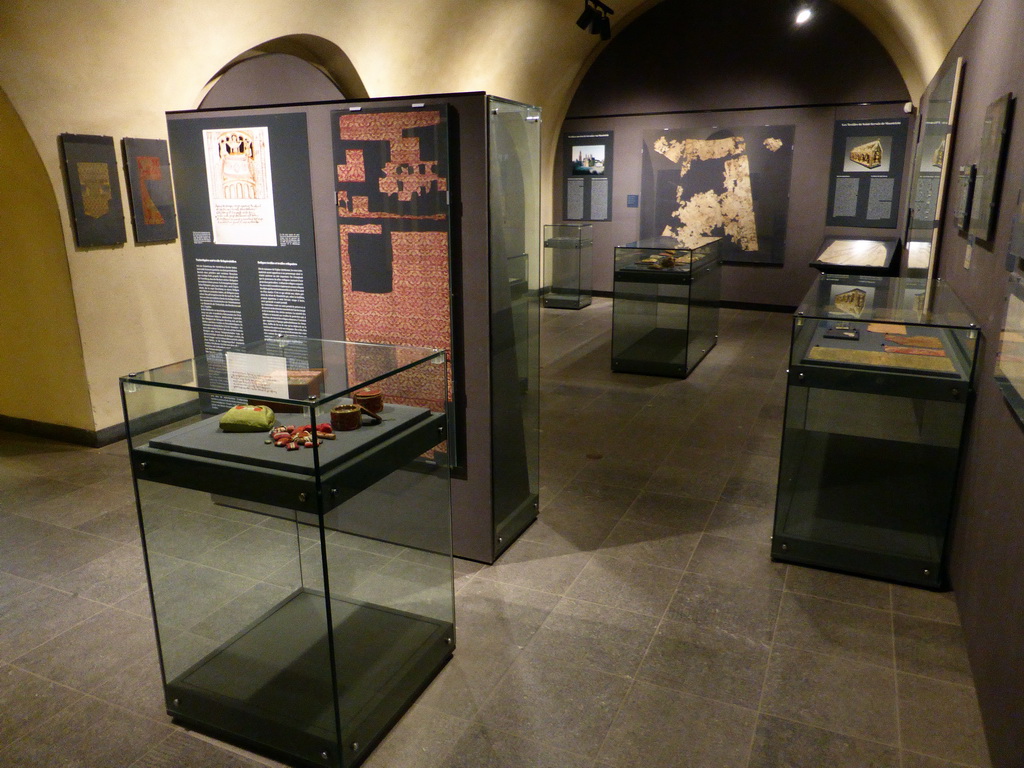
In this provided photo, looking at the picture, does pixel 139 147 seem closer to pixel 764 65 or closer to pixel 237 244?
pixel 237 244

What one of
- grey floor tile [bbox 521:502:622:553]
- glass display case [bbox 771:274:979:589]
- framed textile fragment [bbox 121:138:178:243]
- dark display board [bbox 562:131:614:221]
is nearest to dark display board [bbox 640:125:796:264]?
dark display board [bbox 562:131:614:221]

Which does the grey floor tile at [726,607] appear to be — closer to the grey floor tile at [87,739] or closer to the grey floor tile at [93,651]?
the grey floor tile at [87,739]

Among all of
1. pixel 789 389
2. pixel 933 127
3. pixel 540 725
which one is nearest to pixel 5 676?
pixel 540 725

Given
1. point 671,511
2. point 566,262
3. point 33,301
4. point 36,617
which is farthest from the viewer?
point 566,262

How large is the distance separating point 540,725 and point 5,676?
2.11 m

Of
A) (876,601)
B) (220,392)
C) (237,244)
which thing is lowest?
(876,601)

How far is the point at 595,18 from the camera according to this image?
31.7 ft

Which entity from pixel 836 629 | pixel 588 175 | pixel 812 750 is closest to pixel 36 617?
pixel 812 750

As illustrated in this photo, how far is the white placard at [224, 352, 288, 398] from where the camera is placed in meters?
2.20

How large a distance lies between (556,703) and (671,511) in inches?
73.8

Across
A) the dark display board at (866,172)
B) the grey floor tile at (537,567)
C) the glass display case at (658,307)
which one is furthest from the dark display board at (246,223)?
the dark display board at (866,172)

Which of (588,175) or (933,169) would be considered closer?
(933,169)

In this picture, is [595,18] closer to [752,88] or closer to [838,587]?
[752,88]

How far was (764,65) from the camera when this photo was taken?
10617 mm
